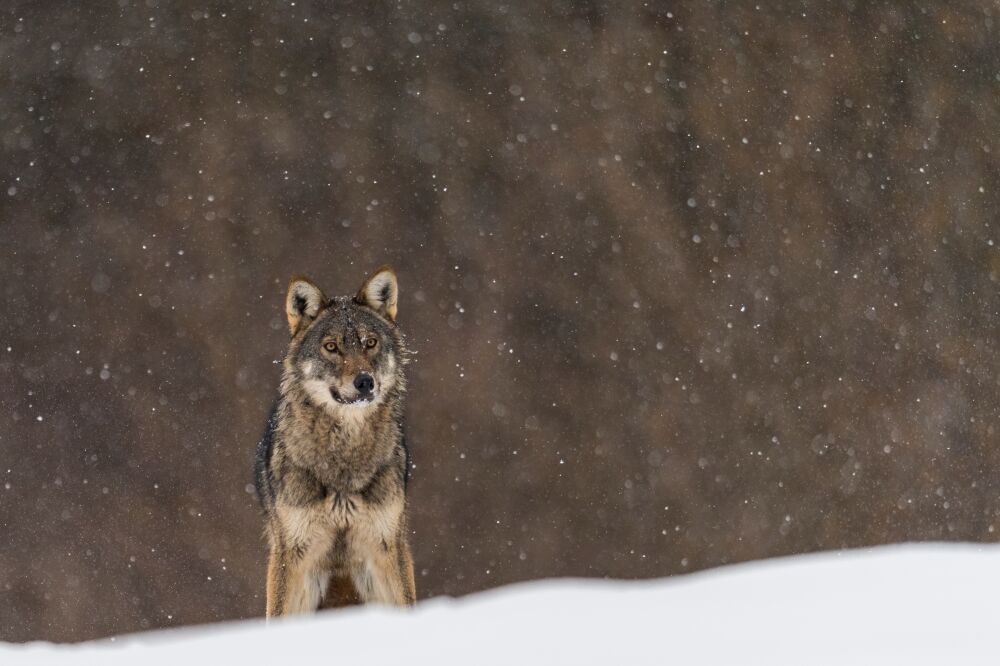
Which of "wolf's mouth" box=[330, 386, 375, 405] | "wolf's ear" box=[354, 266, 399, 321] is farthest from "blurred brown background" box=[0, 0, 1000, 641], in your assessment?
"wolf's mouth" box=[330, 386, 375, 405]

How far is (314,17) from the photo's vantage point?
6469 mm

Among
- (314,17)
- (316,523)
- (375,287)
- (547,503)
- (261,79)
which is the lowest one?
(316,523)

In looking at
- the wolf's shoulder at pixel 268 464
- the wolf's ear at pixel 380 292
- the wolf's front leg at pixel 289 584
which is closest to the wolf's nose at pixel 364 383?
the wolf's ear at pixel 380 292

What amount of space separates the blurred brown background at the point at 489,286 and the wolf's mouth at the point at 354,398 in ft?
6.27

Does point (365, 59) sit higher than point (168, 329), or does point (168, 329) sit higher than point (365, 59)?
point (365, 59)

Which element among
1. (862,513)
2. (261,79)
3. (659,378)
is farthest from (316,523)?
(862,513)

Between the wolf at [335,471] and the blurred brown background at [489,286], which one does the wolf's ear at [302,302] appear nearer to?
the wolf at [335,471]

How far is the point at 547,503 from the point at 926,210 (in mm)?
2821

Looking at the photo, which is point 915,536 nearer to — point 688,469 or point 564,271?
point 688,469

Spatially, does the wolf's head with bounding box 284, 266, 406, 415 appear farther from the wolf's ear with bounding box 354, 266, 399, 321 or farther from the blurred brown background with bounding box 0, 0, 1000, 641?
the blurred brown background with bounding box 0, 0, 1000, 641

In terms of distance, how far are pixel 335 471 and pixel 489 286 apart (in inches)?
84.2

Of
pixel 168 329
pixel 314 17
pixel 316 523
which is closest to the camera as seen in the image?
pixel 316 523

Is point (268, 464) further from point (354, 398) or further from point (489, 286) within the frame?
point (489, 286)

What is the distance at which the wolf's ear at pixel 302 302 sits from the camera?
171 inches
